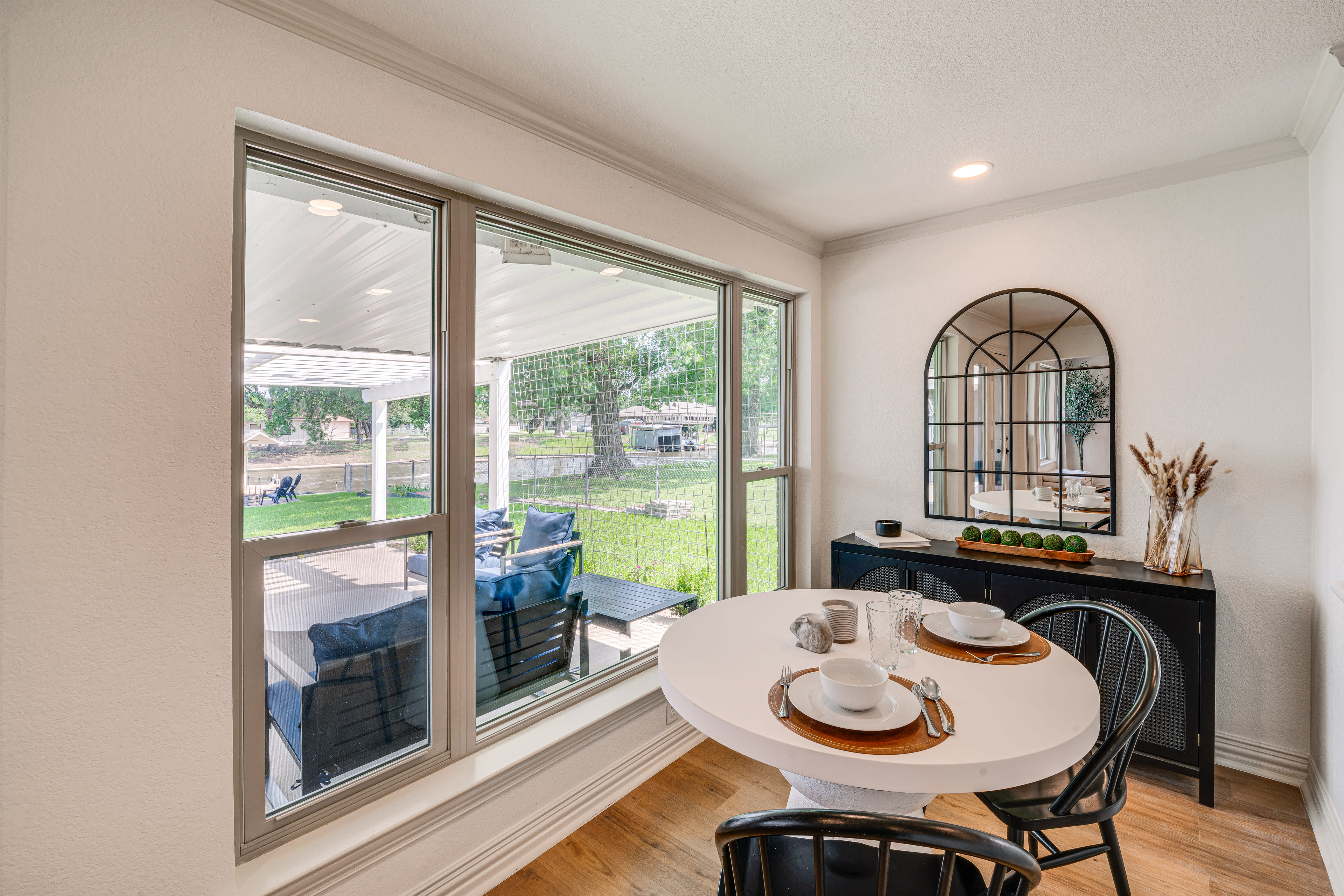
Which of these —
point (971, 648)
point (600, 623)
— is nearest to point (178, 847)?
point (600, 623)

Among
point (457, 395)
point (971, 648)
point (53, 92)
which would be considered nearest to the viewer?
point (53, 92)

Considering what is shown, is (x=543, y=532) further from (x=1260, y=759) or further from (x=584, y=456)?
(x=1260, y=759)

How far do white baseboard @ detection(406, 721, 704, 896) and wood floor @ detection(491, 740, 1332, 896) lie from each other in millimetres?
31

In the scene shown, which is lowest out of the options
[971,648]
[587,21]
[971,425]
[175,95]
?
[971,648]

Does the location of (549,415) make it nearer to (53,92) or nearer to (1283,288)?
(53,92)

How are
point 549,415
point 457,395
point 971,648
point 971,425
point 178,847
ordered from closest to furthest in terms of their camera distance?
point 178,847 → point 971,648 → point 457,395 → point 549,415 → point 971,425

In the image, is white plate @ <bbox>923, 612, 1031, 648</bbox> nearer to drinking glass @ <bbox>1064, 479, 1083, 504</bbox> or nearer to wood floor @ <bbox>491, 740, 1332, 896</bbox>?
wood floor @ <bbox>491, 740, 1332, 896</bbox>

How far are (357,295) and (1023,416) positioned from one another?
113 inches

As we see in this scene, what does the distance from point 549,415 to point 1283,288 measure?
2855mm

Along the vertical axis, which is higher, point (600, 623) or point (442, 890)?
point (600, 623)

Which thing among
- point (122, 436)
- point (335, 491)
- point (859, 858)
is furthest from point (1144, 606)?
point (122, 436)

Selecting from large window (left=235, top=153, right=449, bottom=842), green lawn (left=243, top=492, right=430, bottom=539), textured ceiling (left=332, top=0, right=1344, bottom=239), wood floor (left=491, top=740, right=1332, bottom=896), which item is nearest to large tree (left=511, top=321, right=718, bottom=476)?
large window (left=235, top=153, right=449, bottom=842)

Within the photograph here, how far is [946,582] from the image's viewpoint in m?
2.65

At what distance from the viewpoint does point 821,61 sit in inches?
67.7
